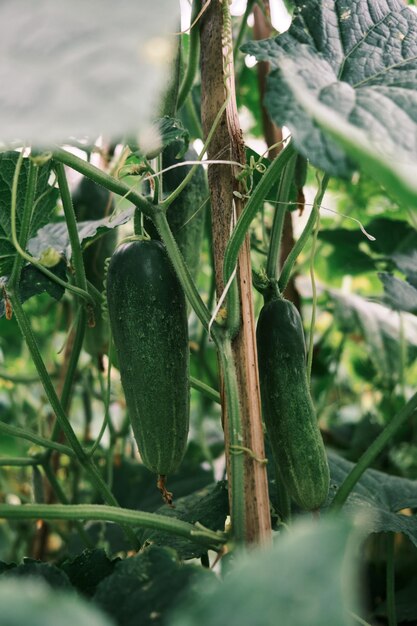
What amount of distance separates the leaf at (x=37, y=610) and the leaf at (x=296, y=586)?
0.05 meters

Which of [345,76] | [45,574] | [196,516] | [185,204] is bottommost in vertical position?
[196,516]

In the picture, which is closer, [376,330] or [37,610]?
[37,610]

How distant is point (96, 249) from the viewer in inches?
41.3

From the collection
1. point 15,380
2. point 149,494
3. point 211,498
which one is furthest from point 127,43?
point 149,494

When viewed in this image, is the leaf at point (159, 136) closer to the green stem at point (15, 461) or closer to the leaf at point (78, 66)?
the leaf at point (78, 66)

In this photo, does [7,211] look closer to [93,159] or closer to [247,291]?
[247,291]

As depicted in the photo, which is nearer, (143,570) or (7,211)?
(143,570)

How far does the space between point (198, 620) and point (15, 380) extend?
1.05 meters

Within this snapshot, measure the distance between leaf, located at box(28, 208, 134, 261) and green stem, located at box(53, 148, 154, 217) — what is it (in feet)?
0.53

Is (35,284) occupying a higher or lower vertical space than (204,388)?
higher

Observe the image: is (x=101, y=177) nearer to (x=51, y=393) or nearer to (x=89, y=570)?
(x=51, y=393)

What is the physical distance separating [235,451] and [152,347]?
0.47 ft

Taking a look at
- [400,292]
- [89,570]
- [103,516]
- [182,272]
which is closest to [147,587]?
[103,516]

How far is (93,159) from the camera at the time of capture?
4.19ft
